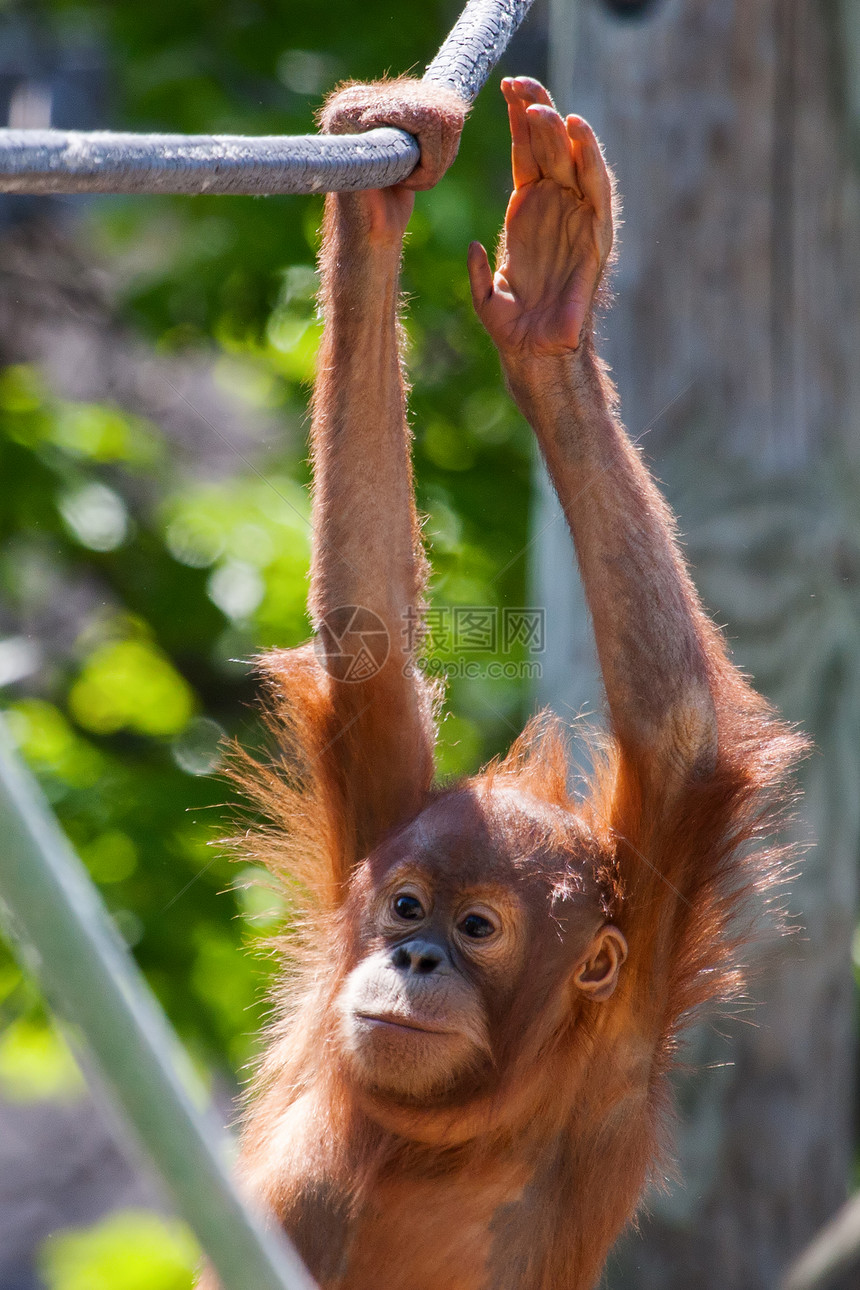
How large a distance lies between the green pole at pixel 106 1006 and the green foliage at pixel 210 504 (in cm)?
243

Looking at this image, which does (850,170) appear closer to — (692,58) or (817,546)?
(692,58)

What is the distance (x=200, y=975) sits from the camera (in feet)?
10.3

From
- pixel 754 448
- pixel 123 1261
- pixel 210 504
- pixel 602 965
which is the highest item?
pixel 210 504

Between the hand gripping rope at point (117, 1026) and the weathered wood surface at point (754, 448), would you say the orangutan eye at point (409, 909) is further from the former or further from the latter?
the hand gripping rope at point (117, 1026)

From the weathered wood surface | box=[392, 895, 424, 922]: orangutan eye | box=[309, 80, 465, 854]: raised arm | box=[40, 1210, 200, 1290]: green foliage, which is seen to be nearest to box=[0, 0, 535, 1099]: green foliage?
box=[40, 1210, 200, 1290]: green foliage

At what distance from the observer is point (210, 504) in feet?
11.7

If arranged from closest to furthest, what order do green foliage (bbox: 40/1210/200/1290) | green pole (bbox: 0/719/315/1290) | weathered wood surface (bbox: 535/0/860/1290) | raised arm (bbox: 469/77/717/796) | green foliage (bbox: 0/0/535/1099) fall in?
green pole (bbox: 0/719/315/1290) → raised arm (bbox: 469/77/717/796) → weathered wood surface (bbox: 535/0/860/1290) → green foliage (bbox: 40/1210/200/1290) → green foliage (bbox: 0/0/535/1099)

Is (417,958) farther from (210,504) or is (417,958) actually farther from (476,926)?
(210,504)

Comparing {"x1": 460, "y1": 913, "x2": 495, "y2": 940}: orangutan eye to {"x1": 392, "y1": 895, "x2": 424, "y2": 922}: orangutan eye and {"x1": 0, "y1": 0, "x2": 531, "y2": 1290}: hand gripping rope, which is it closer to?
{"x1": 392, "y1": 895, "x2": 424, "y2": 922}: orangutan eye

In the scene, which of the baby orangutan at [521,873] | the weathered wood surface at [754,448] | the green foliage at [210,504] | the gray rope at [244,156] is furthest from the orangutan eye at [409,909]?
the green foliage at [210,504]

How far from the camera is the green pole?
2.26 feet

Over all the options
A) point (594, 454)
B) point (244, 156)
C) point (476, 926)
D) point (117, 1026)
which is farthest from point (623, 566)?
point (117, 1026)

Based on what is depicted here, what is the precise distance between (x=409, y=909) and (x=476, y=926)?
0.10 m

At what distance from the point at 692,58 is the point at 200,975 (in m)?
2.20
